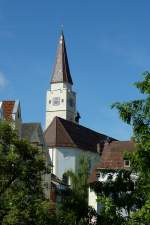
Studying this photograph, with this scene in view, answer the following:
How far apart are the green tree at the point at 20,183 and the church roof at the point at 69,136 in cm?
7539

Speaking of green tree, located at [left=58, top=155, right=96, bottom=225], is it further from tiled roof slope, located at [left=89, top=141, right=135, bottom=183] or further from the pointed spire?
the pointed spire

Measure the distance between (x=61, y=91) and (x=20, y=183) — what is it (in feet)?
442

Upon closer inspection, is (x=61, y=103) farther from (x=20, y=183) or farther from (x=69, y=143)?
(x=20, y=183)

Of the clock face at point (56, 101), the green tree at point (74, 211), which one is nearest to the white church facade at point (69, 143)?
the clock face at point (56, 101)

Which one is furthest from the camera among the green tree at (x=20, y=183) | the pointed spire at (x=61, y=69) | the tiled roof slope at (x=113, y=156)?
the pointed spire at (x=61, y=69)

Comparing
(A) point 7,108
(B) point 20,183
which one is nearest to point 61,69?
(A) point 7,108

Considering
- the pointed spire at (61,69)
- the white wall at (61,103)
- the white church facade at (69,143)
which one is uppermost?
the pointed spire at (61,69)

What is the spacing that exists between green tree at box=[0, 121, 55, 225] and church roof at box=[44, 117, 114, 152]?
7539cm

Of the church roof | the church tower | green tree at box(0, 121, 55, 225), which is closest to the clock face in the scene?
the church tower

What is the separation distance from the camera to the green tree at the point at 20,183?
25.9 m

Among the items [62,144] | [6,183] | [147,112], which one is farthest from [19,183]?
[62,144]

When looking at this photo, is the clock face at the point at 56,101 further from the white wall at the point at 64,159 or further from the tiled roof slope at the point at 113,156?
the tiled roof slope at the point at 113,156

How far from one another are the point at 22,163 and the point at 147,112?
32.5 ft

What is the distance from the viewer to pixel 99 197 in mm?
18562
